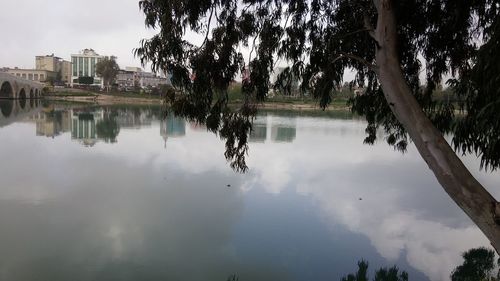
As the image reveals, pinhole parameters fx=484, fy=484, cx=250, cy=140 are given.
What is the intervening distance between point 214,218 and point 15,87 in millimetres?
43260

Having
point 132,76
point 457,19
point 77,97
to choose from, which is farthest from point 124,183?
point 132,76

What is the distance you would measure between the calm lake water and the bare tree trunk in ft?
7.15

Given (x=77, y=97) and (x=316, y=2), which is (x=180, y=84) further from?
(x=77, y=97)

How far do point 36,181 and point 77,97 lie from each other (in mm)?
49186

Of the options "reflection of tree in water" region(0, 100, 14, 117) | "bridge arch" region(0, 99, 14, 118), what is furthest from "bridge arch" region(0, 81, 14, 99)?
"reflection of tree in water" region(0, 100, 14, 117)

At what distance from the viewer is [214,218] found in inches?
242

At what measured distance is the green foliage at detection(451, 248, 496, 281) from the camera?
461 centimetres

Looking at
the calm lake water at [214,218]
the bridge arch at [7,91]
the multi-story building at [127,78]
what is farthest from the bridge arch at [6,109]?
the multi-story building at [127,78]

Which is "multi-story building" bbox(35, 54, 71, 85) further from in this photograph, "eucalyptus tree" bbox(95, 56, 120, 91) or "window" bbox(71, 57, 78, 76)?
"eucalyptus tree" bbox(95, 56, 120, 91)

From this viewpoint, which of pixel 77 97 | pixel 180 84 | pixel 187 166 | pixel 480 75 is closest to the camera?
pixel 480 75

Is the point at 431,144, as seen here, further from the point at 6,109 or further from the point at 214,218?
the point at 6,109

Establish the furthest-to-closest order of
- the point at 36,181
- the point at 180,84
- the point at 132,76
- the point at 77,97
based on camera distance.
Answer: the point at 132,76 → the point at 77,97 → the point at 36,181 → the point at 180,84

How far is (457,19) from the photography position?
3.72 meters

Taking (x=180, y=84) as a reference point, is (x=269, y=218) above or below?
below
